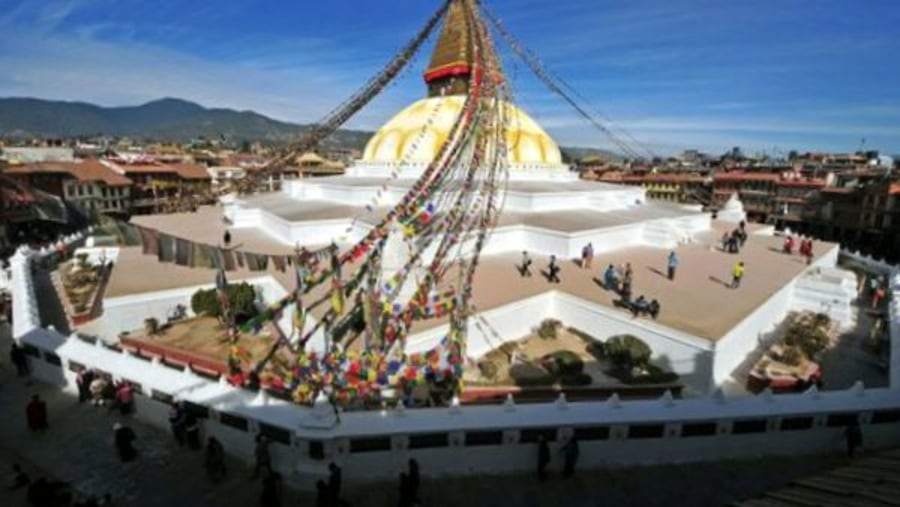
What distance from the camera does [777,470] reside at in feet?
23.6

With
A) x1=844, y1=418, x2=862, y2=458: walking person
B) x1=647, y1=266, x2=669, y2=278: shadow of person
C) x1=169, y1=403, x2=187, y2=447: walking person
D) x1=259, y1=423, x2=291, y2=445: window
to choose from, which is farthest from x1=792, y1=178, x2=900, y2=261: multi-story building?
x1=169, y1=403, x2=187, y2=447: walking person

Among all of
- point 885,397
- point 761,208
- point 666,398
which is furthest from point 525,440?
point 761,208

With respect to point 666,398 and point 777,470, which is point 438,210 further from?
point 777,470

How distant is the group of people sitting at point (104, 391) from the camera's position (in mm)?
8133

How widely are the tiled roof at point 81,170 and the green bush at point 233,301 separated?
98.9 feet

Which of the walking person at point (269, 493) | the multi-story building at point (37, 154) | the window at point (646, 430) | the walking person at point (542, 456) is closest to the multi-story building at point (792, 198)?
the window at point (646, 430)

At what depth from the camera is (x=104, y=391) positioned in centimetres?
834

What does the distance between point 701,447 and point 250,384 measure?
717cm

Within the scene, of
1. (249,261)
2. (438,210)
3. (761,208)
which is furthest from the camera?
(761,208)

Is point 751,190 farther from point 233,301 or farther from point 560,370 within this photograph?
point 233,301

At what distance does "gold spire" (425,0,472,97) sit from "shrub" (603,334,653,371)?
16.4 m

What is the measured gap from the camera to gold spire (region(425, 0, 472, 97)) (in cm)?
2277

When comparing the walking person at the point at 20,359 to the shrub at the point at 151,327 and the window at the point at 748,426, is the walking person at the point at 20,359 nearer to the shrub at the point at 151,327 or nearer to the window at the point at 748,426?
the shrub at the point at 151,327

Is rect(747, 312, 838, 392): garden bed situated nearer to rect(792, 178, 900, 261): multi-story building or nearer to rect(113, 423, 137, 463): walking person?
rect(113, 423, 137, 463): walking person
